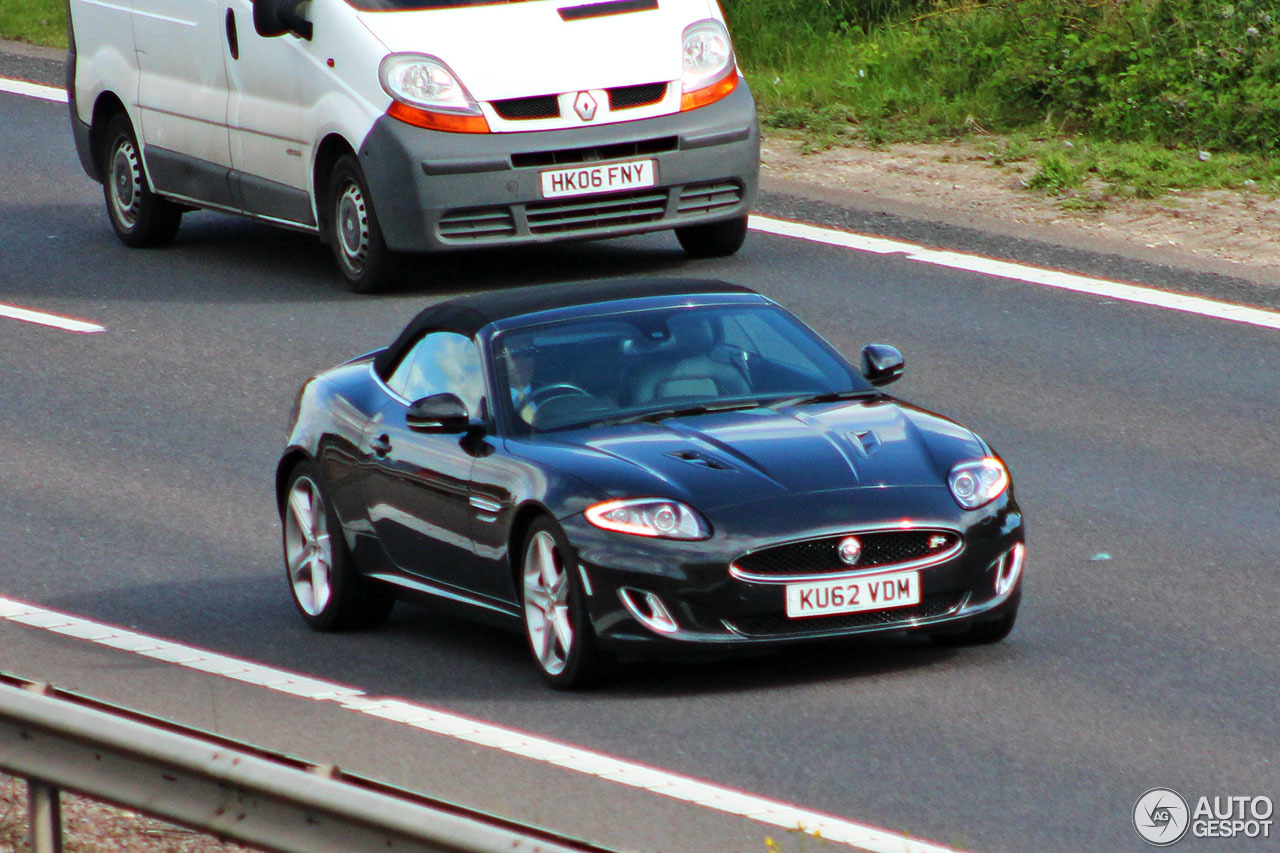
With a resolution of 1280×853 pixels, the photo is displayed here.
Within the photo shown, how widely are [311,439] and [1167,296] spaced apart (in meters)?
6.26

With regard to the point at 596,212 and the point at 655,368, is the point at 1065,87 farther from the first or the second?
the point at 655,368

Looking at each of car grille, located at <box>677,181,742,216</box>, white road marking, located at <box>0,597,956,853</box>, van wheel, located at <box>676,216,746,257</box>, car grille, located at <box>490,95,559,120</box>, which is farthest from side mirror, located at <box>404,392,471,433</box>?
van wheel, located at <box>676,216,746,257</box>

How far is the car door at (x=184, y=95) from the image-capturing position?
16.4 meters

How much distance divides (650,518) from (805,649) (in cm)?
95

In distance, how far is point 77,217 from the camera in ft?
60.4

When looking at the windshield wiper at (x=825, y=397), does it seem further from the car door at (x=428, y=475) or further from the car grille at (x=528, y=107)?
the car grille at (x=528, y=107)

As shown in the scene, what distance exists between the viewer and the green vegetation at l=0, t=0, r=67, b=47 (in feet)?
82.3

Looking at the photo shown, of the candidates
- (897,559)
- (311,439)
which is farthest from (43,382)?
(897,559)

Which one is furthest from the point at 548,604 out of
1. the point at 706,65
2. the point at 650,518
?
the point at 706,65

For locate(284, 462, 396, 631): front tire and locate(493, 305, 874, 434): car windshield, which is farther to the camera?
locate(284, 462, 396, 631): front tire

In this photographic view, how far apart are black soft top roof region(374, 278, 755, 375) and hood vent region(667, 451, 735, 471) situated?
48.1 inches

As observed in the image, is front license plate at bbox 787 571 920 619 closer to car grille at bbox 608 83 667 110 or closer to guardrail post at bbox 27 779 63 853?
guardrail post at bbox 27 779 63 853

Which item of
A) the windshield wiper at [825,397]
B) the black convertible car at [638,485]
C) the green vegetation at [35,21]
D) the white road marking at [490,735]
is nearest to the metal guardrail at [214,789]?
the white road marking at [490,735]

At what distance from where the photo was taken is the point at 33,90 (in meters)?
22.7
